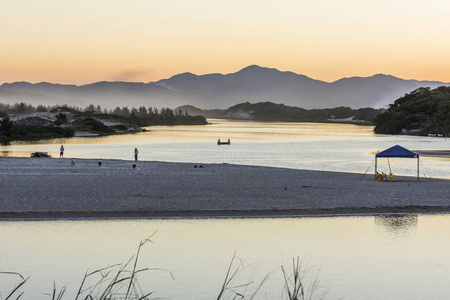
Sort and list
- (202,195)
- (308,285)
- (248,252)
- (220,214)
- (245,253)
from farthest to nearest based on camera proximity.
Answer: (202,195)
(220,214)
(248,252)
(245,253)
(308,285)

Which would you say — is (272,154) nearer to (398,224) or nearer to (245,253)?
(398,224)

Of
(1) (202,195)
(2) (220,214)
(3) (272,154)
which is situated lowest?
(3) (272,154)

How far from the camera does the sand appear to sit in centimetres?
2589

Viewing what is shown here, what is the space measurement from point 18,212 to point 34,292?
38.0ft

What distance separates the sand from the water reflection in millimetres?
1339

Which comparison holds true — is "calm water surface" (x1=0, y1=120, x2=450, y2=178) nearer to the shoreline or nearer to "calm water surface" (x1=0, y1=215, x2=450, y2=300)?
the shoreline

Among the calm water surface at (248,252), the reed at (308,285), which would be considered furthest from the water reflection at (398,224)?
the reed at (308,285)

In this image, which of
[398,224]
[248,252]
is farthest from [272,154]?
[248,252]

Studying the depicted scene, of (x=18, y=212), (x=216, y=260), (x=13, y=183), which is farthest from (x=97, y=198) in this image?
(x=216, y=260)

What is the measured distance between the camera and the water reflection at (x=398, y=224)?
21.6m

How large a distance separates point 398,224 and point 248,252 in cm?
792

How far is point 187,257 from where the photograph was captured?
1800cm

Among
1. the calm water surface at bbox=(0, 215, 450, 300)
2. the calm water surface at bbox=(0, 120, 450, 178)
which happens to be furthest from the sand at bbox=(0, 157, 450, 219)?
the calm water surface at bbox=(0, 120, 450, 178)

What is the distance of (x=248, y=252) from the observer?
18719 millimetres
